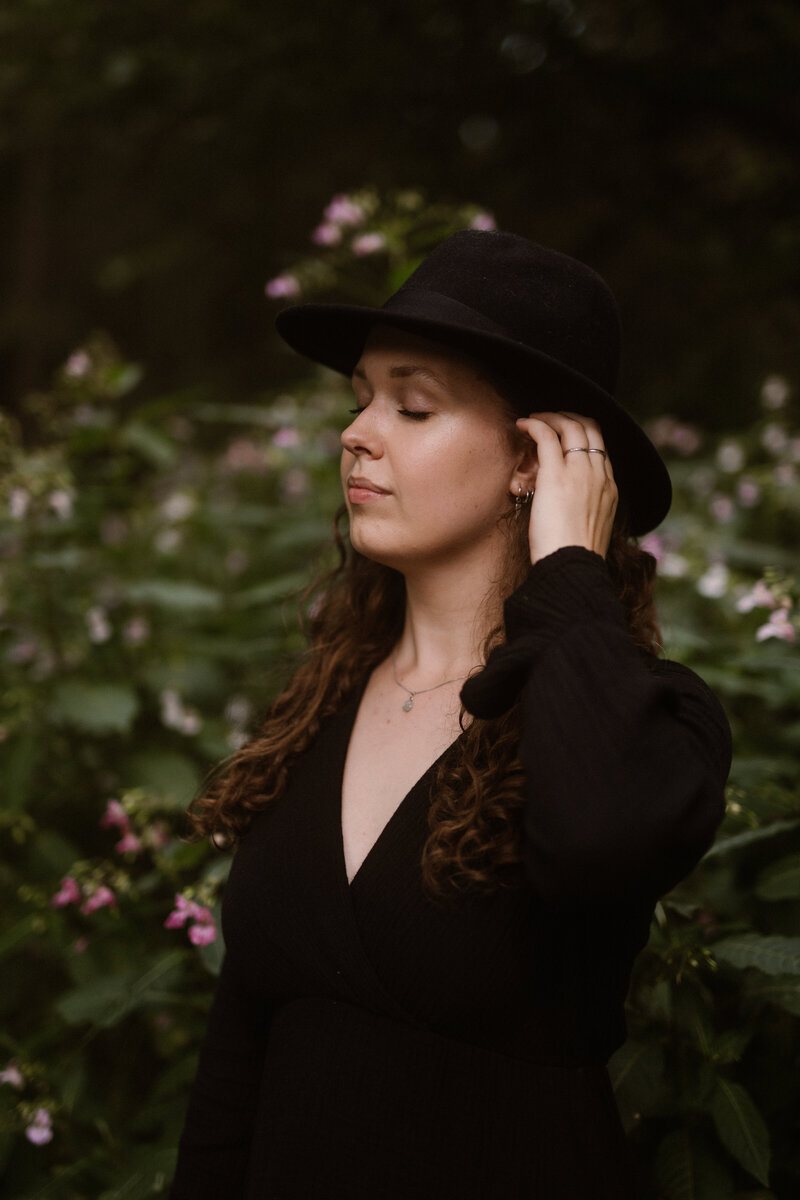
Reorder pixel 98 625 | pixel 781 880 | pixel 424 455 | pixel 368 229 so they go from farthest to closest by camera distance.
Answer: pixel 368 229 < pixel 98 625 < pixel 781 880 < pixel 424 455

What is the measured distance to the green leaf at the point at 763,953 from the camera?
54.5 inches

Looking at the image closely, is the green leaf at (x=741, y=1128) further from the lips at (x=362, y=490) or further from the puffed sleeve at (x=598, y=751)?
the lips at (x=362, y=490)

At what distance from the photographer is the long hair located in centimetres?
115

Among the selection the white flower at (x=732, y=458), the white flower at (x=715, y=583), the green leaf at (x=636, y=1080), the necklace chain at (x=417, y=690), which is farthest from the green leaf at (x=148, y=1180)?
the white flower at (x=732, y=458)

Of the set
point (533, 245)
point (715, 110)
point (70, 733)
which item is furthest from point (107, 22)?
point (533, 245)

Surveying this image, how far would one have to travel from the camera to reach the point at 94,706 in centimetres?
228

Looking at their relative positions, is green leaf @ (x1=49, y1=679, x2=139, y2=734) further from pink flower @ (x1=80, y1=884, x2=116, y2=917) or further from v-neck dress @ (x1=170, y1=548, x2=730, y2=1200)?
v-neck dress @ (x1=170, y1=548, x2=730, y2=1200)

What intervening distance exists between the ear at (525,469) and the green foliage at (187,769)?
59 centimetres

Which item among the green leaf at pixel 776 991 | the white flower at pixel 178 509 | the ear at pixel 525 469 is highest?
the ear at pixel 525 469

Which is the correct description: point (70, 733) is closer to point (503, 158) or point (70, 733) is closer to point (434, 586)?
point (434, 586)

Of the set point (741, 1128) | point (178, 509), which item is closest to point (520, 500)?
point (741, 1128)

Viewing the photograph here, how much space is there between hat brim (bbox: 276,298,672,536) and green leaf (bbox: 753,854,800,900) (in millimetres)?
725

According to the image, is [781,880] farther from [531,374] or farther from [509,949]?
[531,374]

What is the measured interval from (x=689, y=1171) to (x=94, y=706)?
162 cm
